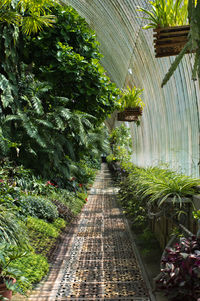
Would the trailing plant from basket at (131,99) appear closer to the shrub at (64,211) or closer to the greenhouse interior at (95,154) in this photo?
the greenhouse interior at (95,154)

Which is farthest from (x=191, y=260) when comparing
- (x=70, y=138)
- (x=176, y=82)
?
(x=70, y=138)

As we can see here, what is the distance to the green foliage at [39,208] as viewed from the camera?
4795 millimetres

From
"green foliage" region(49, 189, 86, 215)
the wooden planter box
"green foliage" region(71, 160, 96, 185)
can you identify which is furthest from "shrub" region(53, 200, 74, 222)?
the wooden planter box

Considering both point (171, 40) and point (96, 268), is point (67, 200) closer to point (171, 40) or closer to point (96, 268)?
point (96, 268)

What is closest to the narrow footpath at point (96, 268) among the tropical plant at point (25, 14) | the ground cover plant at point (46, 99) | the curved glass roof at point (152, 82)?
the ground cover plant at point (46, 99)

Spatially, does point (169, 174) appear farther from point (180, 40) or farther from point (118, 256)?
point (180, 40)

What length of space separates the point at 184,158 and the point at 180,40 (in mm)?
2386

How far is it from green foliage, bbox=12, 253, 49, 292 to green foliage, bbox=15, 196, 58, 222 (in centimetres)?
124

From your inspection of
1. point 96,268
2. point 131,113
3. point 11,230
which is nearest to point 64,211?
point 96,268

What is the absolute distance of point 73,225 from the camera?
5.91 m

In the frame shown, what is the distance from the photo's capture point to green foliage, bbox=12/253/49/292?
3.06 metres

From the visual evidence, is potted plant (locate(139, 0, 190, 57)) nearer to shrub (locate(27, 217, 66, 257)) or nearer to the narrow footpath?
the narrow footpath

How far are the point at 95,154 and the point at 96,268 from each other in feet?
20.3

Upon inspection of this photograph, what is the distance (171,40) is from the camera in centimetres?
314
